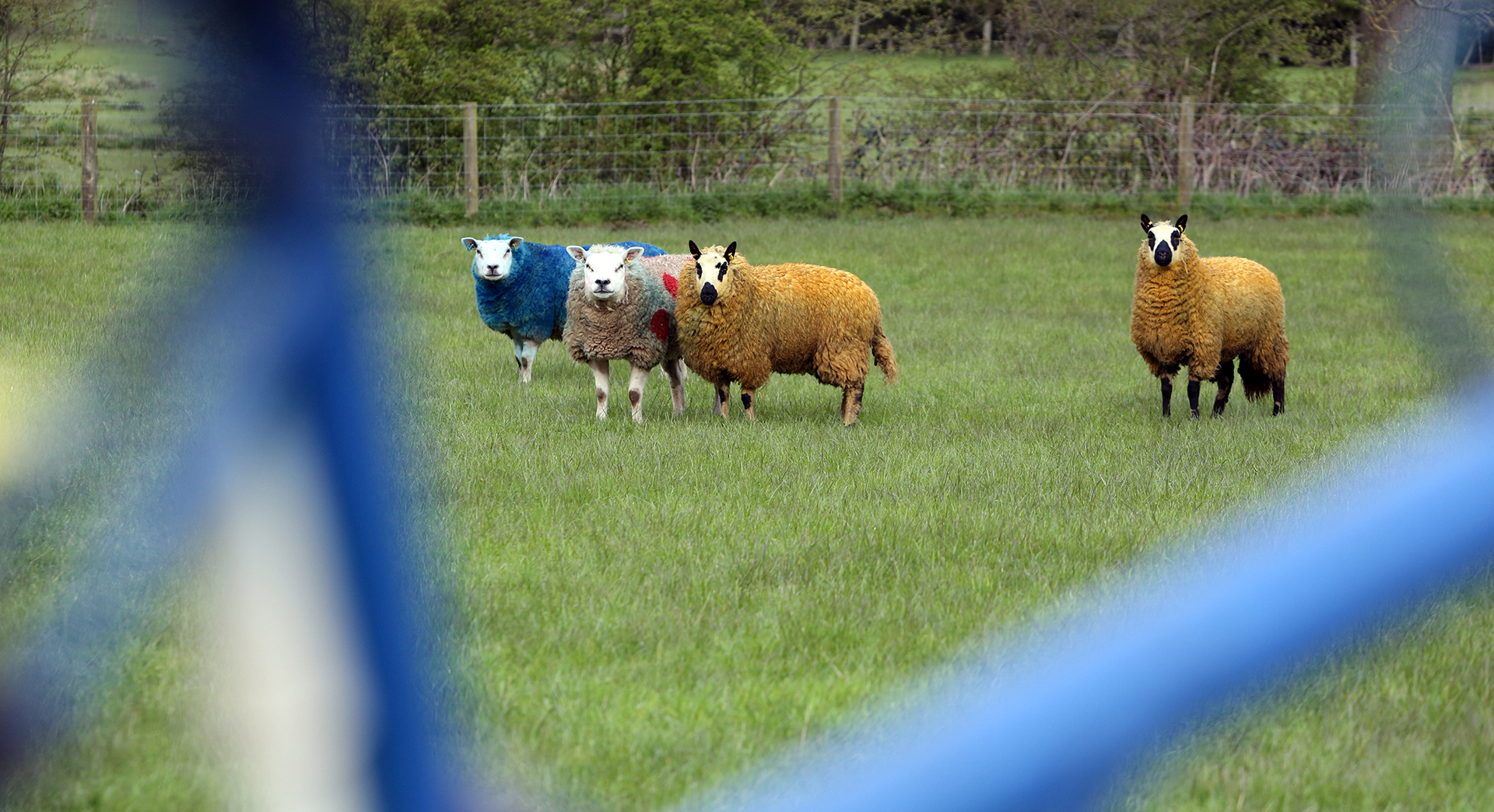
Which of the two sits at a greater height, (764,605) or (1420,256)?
(1420,256)

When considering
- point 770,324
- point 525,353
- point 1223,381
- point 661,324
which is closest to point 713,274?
point 770,324

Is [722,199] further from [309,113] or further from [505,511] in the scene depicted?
[309,113]

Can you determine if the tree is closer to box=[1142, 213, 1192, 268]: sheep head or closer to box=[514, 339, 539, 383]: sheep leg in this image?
box=[1142, 213, 1192, 268]: sheep head

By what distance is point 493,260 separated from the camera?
8.45 metres

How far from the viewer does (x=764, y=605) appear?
4.10 meters

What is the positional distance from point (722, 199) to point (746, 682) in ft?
52.8

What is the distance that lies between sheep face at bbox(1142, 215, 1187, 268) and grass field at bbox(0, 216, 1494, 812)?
3.12ft

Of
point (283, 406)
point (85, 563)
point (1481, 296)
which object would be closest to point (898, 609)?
point (85, 563)

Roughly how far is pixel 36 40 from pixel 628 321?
649 cm

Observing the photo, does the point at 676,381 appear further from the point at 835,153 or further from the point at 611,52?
the point at 611,52

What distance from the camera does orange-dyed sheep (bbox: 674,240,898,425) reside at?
723 cm

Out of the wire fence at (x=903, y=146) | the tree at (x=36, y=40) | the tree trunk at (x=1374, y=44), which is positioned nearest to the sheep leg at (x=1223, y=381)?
the tree trunk at (x=1374, y=44)

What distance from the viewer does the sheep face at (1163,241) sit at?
7.55 m

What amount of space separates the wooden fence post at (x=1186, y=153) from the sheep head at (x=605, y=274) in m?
14.7
